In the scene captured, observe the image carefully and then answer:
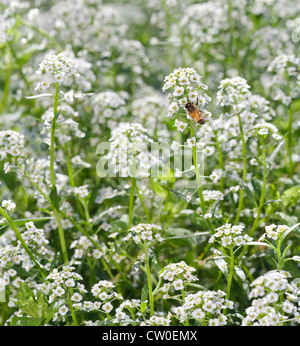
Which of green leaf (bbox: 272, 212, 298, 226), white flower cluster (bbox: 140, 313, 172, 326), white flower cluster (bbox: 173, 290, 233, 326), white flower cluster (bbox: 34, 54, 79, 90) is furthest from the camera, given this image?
green leaf (bbox: 272, 212, 298, 226)

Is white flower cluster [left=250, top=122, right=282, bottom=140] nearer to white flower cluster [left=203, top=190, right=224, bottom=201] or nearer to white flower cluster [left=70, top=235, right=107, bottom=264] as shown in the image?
white flower cluster [left=203, top=190, right=224, bottom=201]

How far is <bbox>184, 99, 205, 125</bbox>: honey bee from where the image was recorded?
2.16m

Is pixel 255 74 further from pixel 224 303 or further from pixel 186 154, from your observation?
pixel 224 303

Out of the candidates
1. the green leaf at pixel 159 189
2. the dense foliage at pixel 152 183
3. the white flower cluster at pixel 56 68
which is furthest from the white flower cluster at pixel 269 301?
the white flower cluster at pixel 56 68

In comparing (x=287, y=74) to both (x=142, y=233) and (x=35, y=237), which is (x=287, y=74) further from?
(x=35, y=237)

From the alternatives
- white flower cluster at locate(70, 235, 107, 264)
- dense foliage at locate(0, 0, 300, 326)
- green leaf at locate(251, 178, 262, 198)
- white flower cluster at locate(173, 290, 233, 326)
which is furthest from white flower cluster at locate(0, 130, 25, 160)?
green leaf at locate(251, 178, 262, 198)

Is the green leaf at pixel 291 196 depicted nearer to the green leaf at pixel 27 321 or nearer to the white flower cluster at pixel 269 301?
the white flower cluster at pixel 269 301

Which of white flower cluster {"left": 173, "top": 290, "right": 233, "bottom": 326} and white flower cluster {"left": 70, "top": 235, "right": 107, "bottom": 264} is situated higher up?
white flower cluster {"left": 70, "top": 235, "right": 107, "bottom": 264}

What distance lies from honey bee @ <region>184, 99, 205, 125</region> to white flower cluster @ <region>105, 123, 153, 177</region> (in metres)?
0.31

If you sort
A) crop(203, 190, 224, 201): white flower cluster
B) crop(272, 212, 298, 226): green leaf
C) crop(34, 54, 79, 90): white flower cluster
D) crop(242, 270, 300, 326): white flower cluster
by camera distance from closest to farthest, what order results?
1. crop(242, 270, 300, 326): white flower cluster
2. crop(34, 54, 79, 90): white flower cluster
3. crop(203, 190, 224, 201): white flower cluster
4. crop(272, 212, 298, 226): green leaf

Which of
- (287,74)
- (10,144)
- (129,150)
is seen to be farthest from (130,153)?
(287,74)

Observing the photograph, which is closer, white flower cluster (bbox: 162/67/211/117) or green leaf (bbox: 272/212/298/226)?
white flower cluster (bbox: 162/67/211/117)

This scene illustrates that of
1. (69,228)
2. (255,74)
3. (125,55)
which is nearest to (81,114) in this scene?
(125,55)

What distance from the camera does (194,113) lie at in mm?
2172
